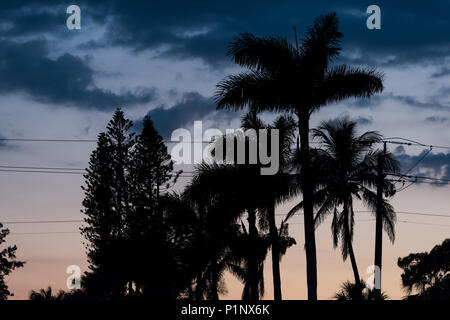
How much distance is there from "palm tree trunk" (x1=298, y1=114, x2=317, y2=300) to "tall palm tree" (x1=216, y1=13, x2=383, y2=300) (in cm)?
3

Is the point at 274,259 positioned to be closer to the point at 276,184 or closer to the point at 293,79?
the point at 276,184

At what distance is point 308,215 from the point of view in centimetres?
2294

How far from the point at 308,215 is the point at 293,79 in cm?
409

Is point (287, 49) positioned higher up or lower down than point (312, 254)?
higher up

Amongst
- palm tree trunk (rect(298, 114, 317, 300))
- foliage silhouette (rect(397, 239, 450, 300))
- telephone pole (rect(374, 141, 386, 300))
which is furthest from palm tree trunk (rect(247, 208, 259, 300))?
foliage silhouette (rect(397, 239, 450, 300))

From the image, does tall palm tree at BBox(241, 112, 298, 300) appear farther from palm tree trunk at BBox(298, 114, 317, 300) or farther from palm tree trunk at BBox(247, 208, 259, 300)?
palm tree trunk at BBox(298, 114, 317, 300)

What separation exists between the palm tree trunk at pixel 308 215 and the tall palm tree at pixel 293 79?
30mm

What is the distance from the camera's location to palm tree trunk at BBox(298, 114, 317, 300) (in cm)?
2242

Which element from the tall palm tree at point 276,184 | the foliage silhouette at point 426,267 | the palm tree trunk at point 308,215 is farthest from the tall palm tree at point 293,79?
the foliage silhouette at point 426,267

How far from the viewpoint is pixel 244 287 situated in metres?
42.5
